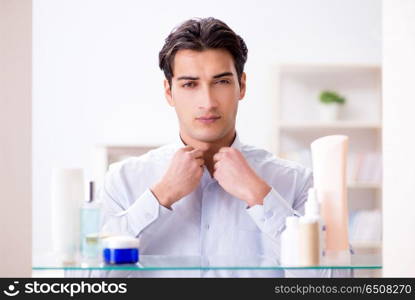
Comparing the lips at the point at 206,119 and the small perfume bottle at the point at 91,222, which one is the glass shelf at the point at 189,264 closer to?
the small perfume bottle at the point at 91,222

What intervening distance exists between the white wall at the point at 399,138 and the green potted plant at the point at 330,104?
310 cm

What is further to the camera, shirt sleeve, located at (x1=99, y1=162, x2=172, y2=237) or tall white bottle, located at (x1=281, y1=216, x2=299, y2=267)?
shirt sleeve, located at (x1=99, y1=162, x2=172, y2=237)

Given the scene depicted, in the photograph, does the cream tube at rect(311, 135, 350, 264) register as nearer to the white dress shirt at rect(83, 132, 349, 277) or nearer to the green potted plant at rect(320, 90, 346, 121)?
the white dress shirt at rect(83, 132, 349, 277)

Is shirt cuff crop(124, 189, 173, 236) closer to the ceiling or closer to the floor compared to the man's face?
closer to the floor

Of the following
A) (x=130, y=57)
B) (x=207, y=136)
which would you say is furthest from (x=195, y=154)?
(x=130, y=57)

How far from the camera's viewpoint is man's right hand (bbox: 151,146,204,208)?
188cm

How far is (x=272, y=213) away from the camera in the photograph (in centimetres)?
180

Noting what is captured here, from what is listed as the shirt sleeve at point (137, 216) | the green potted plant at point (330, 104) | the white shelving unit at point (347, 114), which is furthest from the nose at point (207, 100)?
the green potted plant at point (330, 104)

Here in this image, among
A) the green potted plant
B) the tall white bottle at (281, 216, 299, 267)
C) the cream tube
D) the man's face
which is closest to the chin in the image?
the man's face

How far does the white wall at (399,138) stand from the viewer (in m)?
1.68

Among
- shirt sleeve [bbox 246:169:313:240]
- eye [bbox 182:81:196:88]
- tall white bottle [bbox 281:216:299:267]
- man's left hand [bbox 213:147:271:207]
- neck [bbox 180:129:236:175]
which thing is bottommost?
tall white bottle [bbox 281:216:299:267]

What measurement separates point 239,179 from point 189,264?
342 mm

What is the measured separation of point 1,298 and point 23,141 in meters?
0.36

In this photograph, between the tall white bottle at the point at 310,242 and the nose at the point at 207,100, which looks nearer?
the tall white bottle at the point at 310,242
